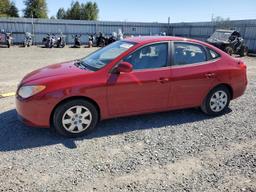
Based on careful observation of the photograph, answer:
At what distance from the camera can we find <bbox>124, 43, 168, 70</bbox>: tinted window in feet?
15.5

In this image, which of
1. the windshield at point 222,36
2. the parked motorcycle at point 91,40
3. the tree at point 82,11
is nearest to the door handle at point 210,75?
the windshield at point 222,36

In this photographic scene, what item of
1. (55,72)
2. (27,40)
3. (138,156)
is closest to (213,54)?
(138,156)

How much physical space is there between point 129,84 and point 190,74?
1230mm

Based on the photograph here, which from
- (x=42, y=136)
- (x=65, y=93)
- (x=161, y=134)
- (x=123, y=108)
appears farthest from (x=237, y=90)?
(x=42, y=136)

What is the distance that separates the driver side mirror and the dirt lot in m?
1.03

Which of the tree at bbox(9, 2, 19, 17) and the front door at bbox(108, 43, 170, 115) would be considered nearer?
the front door at bbox(108, 43, 170, 115)

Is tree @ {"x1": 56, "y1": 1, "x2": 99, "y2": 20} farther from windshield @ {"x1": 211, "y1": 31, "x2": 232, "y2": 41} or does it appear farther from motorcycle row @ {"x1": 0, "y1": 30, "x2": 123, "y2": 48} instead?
windshield @ {"x1": 211, "y1": 31, "x2": 232, "y2": 41}

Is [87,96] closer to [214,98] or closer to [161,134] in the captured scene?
[161,134]

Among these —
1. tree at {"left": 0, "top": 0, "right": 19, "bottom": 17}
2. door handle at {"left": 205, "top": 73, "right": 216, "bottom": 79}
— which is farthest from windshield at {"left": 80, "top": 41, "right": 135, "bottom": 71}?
tree at {"left": 0, "top": 0, "right": 19, "bottom": 17}

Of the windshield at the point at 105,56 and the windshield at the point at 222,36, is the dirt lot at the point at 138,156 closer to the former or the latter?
the windshield at the point at 105,56

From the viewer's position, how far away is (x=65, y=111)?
14.1ft

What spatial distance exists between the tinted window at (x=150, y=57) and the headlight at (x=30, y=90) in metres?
1.44

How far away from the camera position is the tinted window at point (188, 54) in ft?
16.6

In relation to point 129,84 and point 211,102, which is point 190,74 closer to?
point 211,102
